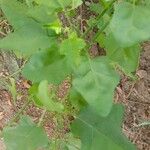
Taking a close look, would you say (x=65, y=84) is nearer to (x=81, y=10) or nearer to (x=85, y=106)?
(x=81, y=10)

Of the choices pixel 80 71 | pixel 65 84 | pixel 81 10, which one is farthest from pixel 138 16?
pixel 81 10

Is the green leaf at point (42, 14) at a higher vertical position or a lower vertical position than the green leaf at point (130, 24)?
lower

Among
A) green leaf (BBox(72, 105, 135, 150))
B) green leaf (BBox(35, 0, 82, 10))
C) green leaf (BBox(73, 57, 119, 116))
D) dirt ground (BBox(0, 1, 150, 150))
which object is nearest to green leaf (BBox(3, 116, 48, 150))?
green leaf (BBox(72, 105, 135, 150))

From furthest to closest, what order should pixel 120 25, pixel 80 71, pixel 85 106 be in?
pixel 85 106 → pixel 80 71 → pixel 120 25

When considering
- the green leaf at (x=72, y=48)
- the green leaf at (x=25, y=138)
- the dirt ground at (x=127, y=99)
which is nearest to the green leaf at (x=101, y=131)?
the green leaf at (x=25, y=138)

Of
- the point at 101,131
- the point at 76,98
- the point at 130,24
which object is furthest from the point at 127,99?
the point at 130,24

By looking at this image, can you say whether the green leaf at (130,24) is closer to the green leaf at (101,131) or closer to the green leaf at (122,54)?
the green leaf at (122,54)

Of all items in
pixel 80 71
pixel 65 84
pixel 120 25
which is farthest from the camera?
pixel 65 84
